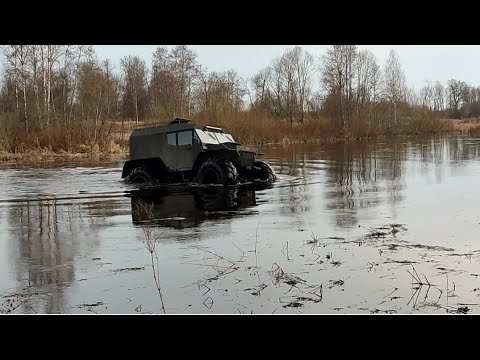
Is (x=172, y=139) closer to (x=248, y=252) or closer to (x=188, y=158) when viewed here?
(x=188, y=158)

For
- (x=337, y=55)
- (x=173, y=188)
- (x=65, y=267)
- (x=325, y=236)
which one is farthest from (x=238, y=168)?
(x=337, y=55)

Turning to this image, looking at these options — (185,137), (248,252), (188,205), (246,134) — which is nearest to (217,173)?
(185,137)

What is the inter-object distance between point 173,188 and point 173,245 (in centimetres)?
850

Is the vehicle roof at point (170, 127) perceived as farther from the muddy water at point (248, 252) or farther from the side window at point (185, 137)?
the muddy water at point (248, 252)

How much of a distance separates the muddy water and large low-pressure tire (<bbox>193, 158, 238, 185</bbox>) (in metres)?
1.06

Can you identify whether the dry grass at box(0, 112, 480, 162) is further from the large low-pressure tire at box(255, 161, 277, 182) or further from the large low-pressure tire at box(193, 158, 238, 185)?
the large low-pressure tire at box(255, 161, 277, 182)

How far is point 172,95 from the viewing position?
175 feet

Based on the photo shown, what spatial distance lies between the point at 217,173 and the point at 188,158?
1446 millimetres

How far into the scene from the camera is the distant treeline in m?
43.5

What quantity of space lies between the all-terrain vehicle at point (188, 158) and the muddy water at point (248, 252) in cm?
148
